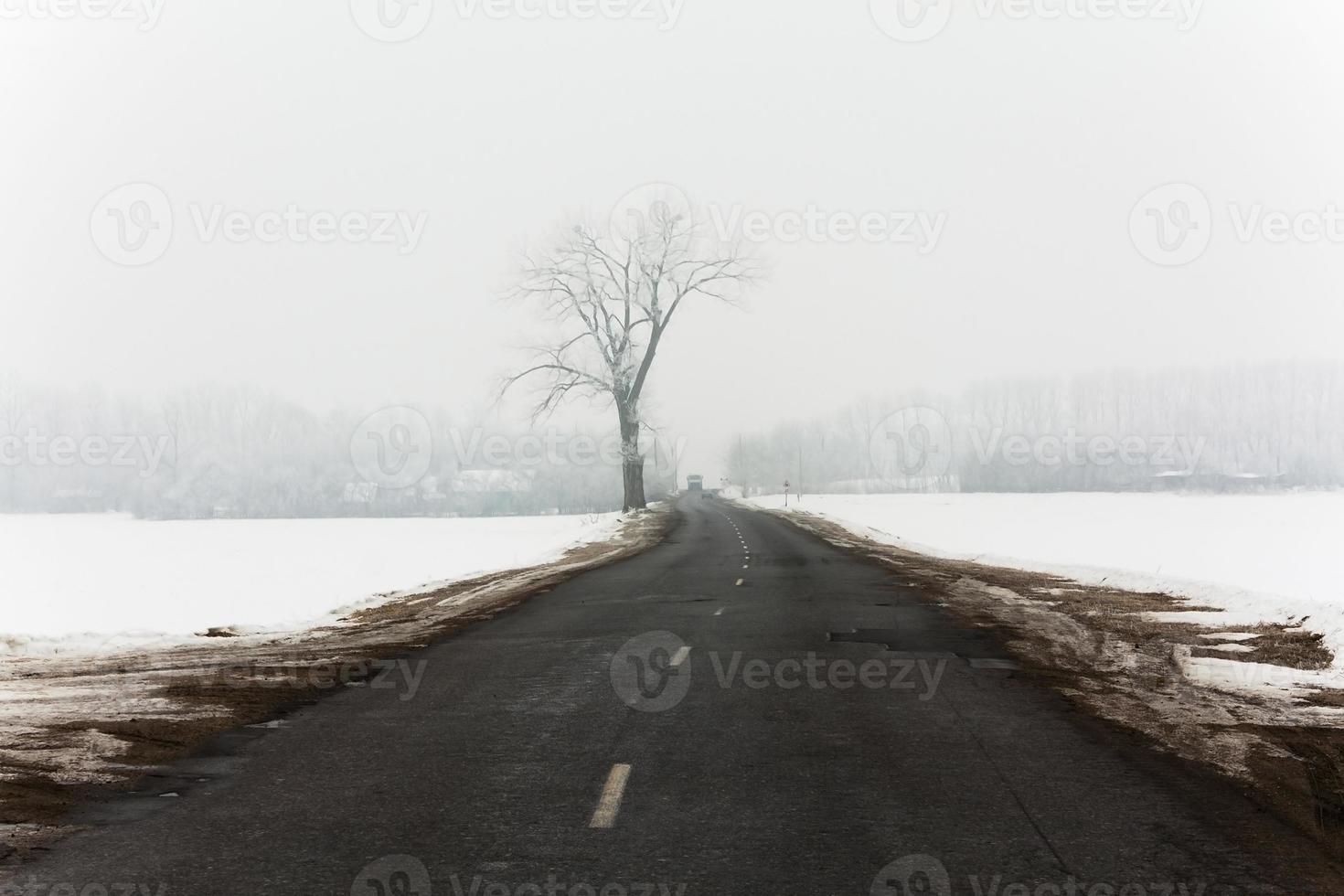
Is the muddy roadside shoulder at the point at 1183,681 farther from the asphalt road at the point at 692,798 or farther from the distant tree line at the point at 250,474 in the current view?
the distant tree line at the point at 250,474

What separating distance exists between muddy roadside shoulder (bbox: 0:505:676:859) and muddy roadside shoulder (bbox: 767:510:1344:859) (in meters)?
7.01

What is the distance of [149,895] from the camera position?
4879 millimetres

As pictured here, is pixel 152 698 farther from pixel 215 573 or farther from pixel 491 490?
pixel 491 490

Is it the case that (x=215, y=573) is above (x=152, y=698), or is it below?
above

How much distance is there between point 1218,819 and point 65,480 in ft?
404

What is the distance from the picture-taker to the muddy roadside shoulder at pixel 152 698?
6625 mm

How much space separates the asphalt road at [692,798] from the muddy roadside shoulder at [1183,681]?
34cm

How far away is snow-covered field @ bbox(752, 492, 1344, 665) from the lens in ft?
56.5

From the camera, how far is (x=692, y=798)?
6.42m

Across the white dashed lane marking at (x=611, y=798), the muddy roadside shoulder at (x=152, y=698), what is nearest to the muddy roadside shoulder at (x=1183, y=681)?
the white dashed lane marking at (x=611, y=798)

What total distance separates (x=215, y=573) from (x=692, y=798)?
2421 cm

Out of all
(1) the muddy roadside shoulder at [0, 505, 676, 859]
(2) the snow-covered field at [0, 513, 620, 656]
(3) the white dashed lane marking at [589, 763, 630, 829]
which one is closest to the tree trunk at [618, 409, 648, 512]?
(2) the snow-covered field at [0, 513, 620, 656]

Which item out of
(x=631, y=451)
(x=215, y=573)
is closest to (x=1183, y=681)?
(x=215, y=573)

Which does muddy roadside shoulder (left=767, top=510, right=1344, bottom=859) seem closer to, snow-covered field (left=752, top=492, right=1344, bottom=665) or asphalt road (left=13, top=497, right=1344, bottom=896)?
asphalt road (left=13, top=497, right=1344, bottom=896)
